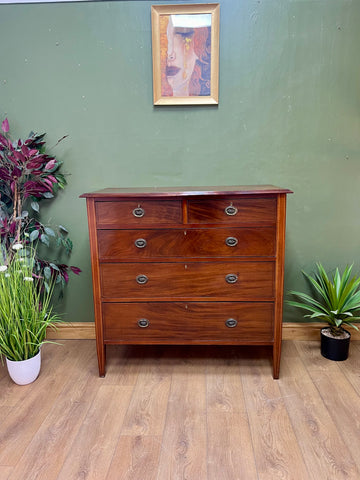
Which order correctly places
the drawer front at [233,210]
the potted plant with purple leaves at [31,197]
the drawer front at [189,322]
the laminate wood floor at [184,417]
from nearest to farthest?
1. the laminate wood floor at [184,417]
2. the drawer front at [233,210]
3. the drawer front at [189,322]
4. the potted plant with purple leaves at [31,197]

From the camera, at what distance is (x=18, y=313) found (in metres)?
1.75

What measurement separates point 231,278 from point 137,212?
1.92 ft

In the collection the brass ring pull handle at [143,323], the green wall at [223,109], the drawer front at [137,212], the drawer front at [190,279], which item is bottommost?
the brass ring pull handle at [143,323]

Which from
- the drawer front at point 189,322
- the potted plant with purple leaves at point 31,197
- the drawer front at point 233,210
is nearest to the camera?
the drawer front at point 233,210

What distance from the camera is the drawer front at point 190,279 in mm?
1748

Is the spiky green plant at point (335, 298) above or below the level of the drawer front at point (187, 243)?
below

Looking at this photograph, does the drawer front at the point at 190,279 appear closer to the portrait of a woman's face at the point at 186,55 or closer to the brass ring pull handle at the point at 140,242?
the brass ring pull handle at the point at 140,242

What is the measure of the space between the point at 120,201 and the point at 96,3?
121 centimetres

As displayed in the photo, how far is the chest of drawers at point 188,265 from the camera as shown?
5.53ft

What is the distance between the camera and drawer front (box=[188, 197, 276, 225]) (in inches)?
65.9

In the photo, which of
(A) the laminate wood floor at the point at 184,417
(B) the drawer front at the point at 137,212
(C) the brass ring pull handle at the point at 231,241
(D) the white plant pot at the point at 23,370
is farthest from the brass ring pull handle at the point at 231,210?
(D) the white plant pot at the point at 23,370

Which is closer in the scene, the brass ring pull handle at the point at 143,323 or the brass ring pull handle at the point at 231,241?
the brass ring pull handle at the point at 231,241

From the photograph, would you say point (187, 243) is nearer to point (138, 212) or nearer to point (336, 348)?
point (138, 212)

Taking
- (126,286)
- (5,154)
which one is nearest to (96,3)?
(5,154)
